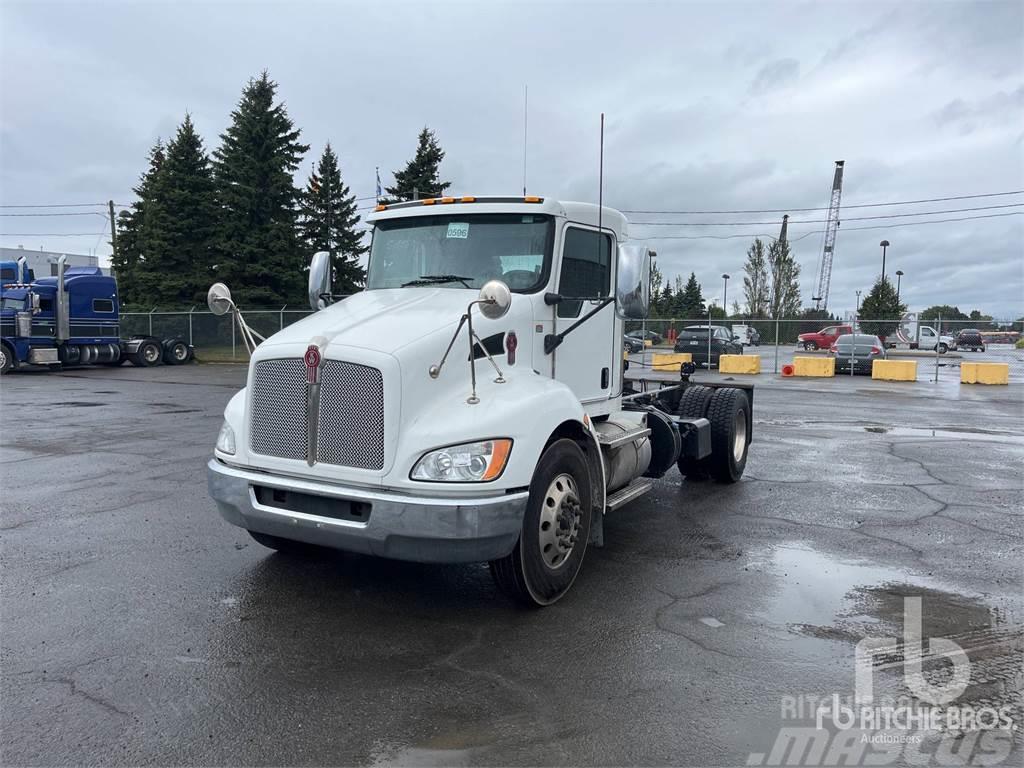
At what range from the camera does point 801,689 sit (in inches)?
148

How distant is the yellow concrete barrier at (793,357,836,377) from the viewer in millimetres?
27125

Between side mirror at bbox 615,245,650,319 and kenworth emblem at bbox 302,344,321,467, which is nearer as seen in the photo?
kenworth emblem at bbox 302,344,321,467

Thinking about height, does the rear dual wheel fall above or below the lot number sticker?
below

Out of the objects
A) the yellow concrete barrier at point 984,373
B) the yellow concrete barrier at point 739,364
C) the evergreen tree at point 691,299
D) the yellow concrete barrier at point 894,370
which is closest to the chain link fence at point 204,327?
the yellow concrete barrier at point 739,364

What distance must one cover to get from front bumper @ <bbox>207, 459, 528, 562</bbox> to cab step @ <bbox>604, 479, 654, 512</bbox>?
146 cm

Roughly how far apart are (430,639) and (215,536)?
2750 mm

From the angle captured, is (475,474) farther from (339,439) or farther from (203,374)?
(203,374)

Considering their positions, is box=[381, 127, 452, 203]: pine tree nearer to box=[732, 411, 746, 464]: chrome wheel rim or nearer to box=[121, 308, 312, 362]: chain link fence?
box=[121, 308, 312, 362]: chain link fence

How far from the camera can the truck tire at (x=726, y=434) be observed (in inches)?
330

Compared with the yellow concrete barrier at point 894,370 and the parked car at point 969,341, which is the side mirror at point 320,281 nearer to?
the yellow concrete barrier at point 894,370

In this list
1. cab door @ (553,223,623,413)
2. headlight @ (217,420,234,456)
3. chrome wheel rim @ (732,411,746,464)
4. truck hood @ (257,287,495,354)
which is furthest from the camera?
chrome wheel rim @ (732,411,746,464)

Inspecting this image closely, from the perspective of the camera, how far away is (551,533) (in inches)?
186

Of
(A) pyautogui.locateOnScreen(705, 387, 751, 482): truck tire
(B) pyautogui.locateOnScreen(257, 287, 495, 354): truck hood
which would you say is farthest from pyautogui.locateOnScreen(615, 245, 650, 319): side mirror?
(A) pyautogui.locateOnScreen(705, 387, 751, 482): truck tire

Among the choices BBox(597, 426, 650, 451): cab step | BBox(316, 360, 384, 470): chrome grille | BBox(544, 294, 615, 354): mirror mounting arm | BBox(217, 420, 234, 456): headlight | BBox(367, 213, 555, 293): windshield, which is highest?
BBox(367, 213, 555, 293): windshield
